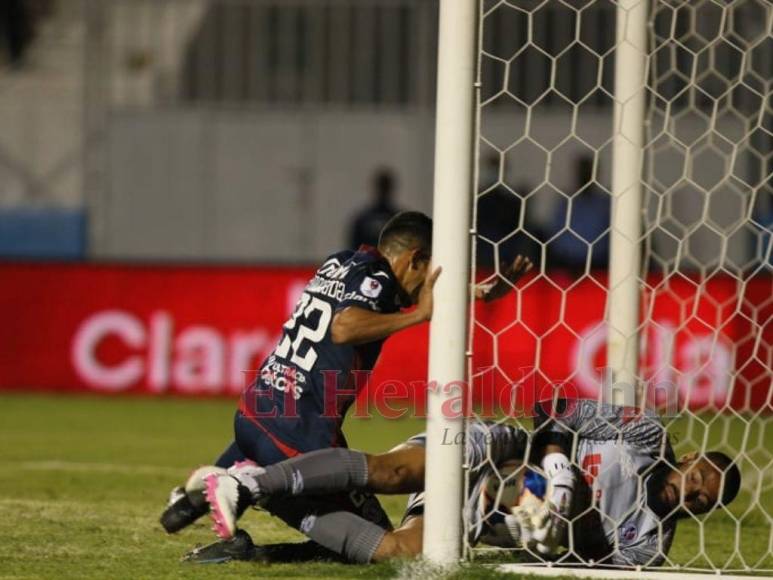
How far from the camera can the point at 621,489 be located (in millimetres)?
6027

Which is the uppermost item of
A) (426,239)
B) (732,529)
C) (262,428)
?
(426,239)

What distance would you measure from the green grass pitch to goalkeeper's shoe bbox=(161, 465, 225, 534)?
18 centimetres

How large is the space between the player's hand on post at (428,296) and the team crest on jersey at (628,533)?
3.99 ft

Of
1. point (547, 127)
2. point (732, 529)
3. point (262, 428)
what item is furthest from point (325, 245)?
point (262, 428)

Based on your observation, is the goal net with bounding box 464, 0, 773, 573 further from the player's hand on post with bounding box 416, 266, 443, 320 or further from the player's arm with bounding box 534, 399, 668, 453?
the player's hand on post with bounding box 416, 266, 443, 320

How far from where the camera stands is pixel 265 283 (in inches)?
535

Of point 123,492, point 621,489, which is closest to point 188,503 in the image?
point 621,489

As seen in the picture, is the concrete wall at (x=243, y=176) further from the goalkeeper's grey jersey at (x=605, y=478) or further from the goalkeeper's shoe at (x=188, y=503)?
the goalkeeper's shoe at (x=188, y=503)

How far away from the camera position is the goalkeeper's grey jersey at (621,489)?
19.5 feet

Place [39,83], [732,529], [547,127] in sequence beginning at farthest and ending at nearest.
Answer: [39,83] < [547,127] < [732,529]

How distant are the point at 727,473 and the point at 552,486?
0.77 m

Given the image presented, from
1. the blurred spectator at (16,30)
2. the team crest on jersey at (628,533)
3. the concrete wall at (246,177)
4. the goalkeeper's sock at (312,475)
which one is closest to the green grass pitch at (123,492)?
the goalkeeper's sock at (312,475)

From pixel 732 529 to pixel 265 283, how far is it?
6.75 meters

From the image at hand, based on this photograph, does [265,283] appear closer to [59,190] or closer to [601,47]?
[601,47]
